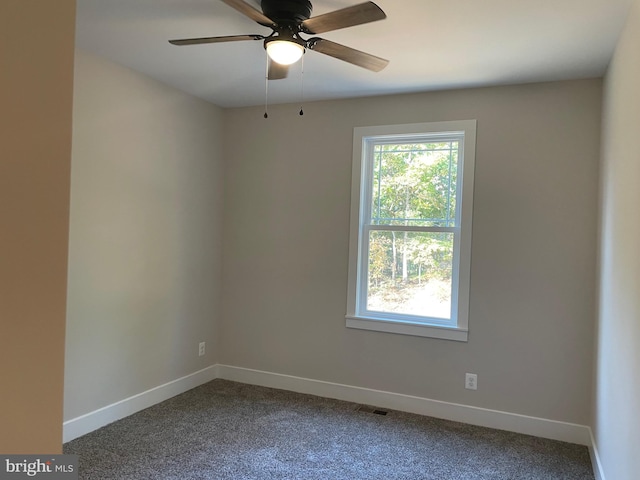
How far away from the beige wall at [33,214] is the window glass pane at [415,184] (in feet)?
9.92

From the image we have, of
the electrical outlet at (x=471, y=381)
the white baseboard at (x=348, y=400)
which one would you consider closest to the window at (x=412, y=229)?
the electrical outlet at (x=471, y=381)

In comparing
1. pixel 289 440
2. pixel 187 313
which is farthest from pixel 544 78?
pixel 187 313

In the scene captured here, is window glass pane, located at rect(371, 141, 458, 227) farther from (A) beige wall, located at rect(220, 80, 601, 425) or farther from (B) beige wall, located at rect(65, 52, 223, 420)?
(B) beige wall, located at rect(65, 52, 223, 420)

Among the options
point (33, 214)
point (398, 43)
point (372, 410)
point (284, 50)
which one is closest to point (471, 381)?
point (372, 410)

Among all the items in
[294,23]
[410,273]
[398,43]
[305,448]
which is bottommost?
[305,448]

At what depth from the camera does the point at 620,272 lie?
2234 millimetres

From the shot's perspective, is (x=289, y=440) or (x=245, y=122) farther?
(x=245, y=122)

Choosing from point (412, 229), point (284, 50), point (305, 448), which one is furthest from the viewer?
point (412, 229)

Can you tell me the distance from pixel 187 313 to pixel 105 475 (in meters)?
1.57

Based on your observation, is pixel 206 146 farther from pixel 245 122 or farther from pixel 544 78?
pixel 544 78

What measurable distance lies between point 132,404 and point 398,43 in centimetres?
308

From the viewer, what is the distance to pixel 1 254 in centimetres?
81

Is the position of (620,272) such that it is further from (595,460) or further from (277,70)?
(277,70)

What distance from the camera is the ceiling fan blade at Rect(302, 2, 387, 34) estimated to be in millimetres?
1899
